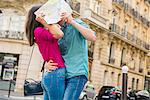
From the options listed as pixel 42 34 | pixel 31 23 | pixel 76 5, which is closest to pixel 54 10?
pixel 42 34

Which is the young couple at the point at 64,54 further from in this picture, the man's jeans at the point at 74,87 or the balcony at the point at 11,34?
the balcony at the point at 11,34

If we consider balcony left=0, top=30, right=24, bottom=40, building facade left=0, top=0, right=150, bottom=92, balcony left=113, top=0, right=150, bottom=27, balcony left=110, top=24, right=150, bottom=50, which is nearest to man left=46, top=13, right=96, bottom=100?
building facade left=0, top=0, right=150, bottom=92

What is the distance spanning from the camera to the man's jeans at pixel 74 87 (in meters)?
3.63

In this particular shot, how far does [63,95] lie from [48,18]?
75 centimetres

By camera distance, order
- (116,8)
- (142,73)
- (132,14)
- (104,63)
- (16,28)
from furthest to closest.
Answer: (142,73)
(132,14)
(116,8)
(104,63)
(16,28)

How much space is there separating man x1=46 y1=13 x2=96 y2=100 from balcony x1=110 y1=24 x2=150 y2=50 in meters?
32.3

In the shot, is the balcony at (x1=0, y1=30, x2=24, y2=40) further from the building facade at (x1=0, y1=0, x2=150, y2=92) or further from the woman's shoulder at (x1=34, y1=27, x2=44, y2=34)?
the woman's shoulder at (x1=34, y1=27, x2=44, y2=34)

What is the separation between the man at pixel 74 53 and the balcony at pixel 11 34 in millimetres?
24433

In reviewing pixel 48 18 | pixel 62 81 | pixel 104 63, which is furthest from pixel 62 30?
pixel 104 63

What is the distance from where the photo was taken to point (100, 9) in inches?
1362

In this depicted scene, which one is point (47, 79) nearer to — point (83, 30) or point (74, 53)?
point (74, 53)

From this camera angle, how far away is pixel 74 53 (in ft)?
12.2

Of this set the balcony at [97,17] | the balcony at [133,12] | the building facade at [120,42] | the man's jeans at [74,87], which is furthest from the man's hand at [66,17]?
the balcony at [133,12]

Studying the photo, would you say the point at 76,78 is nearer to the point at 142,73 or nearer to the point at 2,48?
the point at 2,48
